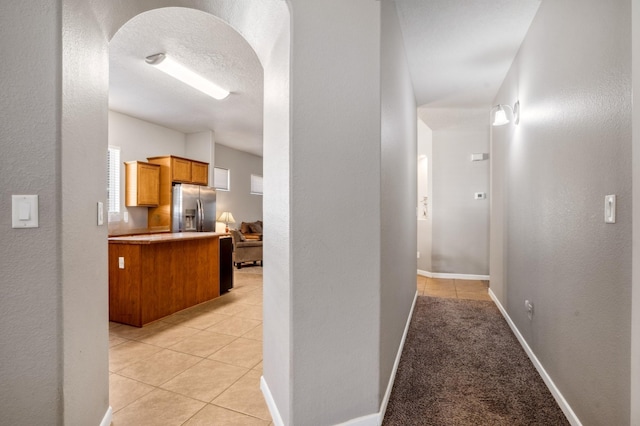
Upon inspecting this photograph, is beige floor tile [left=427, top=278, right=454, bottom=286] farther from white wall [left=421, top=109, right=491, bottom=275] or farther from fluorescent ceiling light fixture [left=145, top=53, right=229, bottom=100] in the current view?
fluorescent ceiling light fixture [left=145, top=53, right=229, bottom=100]

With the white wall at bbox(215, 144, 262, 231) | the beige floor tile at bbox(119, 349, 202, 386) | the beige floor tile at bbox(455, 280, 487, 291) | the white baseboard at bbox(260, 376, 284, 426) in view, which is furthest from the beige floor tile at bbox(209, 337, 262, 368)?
the white wall at bbox(215, 144, 262, 231)

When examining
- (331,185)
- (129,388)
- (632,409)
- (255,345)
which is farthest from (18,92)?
(632,409)

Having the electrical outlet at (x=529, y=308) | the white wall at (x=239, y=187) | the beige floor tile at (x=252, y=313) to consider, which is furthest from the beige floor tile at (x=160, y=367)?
the white wall at (x=239, y=187)

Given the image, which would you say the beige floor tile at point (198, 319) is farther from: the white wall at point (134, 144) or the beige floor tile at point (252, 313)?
the white wall at point (134, 144)

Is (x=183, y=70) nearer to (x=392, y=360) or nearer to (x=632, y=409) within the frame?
(x=392, y=360)

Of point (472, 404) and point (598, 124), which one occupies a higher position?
point (598, 124)

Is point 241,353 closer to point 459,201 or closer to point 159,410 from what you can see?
point 159,410

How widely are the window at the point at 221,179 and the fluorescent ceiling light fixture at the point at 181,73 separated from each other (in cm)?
366

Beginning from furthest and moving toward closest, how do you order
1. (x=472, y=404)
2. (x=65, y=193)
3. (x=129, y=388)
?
1. (x=129, y=388)
2. (x=472, y=404)
3. (x=65, y=193)

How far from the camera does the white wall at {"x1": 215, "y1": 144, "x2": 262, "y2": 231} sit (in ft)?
26.4

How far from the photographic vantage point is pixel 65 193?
126 cm

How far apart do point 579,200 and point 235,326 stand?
316cm

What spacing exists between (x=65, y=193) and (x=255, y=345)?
2.12 meters

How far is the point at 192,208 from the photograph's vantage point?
6.02 metres
